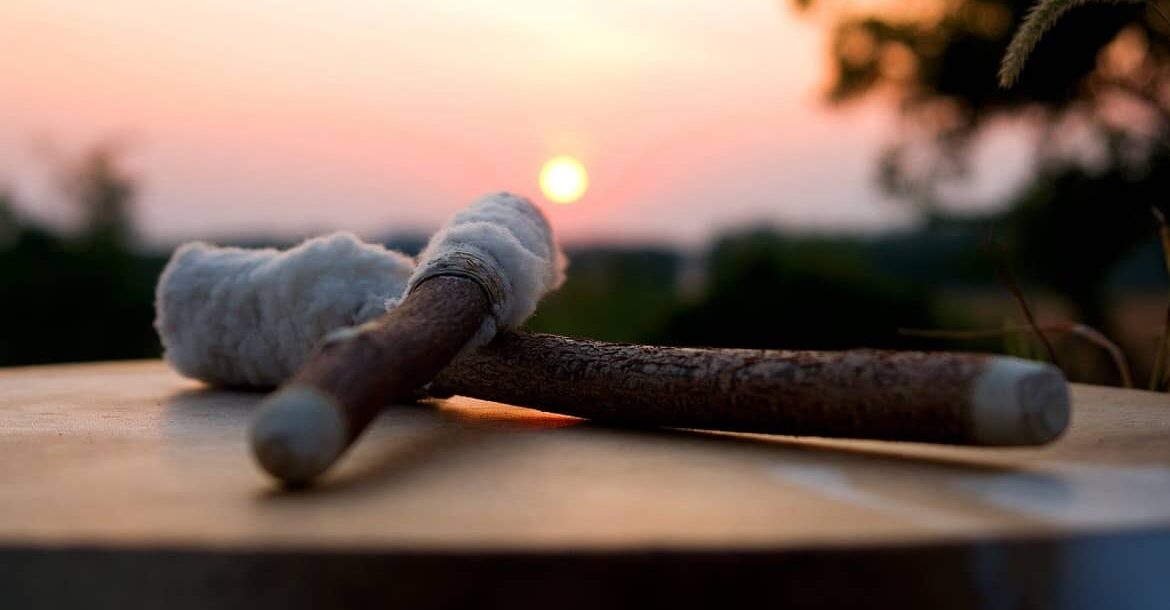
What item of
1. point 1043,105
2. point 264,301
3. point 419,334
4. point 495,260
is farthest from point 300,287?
point 1043,105

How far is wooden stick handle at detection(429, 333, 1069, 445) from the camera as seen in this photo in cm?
86

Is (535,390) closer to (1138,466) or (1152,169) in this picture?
(1138,466)

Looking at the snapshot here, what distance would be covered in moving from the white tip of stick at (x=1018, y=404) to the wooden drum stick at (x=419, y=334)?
50cm

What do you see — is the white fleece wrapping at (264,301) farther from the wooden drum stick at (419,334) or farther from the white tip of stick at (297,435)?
the white tip of stick at (297,435)

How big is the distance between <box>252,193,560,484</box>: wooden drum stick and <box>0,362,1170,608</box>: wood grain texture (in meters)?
0.04

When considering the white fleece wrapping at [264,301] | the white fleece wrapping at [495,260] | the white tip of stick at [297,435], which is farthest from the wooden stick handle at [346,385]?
the white fleece wrapping at [264,301]

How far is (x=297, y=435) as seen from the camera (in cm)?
78

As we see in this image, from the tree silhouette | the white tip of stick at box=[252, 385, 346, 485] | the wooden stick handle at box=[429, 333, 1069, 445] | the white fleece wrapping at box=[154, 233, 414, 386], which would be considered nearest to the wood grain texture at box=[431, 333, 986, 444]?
the wooden stick handle at box=[429, 333, 1069, 445]

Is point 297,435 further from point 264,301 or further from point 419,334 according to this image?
point 264,301

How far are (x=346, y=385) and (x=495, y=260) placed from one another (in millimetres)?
443

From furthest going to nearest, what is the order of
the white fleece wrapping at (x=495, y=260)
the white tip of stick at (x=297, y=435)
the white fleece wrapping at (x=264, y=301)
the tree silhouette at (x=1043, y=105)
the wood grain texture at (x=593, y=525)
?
the tree silhouette at (x=1043, y=105), the white fleece wrapping at (x=264, y=301), the white fleece wrapping at (x=495, y=260), the white tip of stick at (x=297, y=435), the wood grain texture at (x=593, y=525)

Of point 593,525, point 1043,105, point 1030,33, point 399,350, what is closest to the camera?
point 593,525

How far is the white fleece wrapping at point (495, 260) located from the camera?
1.22 m

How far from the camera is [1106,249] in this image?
13.3ft
